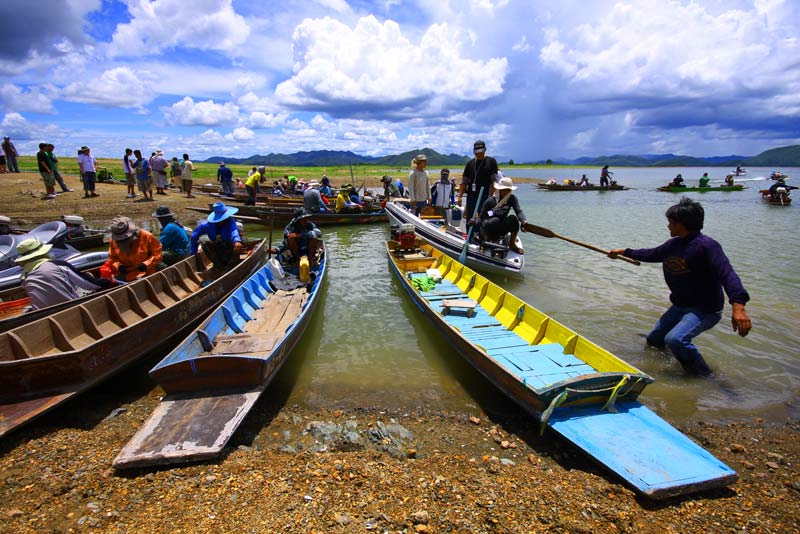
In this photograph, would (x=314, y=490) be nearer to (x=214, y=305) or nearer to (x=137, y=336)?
(x=137, y=336)

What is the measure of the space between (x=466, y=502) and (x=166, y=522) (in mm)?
2594

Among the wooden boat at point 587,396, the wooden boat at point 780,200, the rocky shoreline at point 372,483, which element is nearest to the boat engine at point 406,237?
the wooden boat at point 587,396

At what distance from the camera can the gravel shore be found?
128 inches

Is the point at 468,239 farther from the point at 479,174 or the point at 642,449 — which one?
the point at 642,449

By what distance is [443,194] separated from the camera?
51.3ft

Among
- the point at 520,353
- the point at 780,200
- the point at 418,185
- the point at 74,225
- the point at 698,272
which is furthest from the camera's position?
the point at 780,200

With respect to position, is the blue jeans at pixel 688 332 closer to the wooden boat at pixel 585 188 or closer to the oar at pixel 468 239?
the oar at pixel 468 239

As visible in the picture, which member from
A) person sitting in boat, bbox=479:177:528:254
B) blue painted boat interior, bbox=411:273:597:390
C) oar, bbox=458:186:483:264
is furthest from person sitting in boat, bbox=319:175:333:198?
blue painted boat interior, bbox=411:273:597:390

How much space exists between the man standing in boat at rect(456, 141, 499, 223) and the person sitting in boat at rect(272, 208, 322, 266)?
4.73 m

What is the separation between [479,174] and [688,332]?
6983mm

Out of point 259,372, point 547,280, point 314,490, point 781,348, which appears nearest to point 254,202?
point 547,280

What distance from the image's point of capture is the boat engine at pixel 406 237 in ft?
37.7

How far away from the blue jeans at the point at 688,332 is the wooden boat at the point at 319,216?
51.1 ft

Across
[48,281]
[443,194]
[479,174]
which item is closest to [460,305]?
[479,174]
